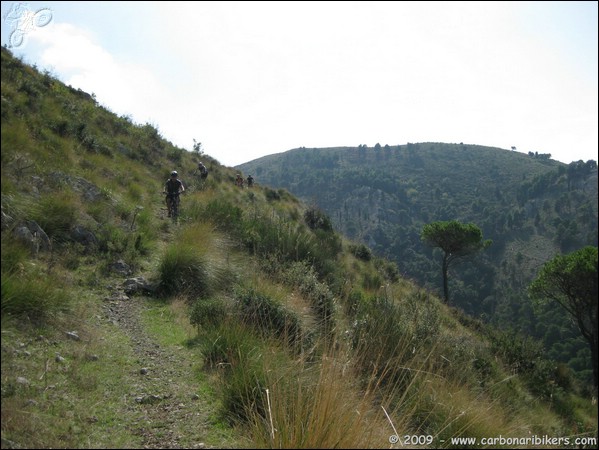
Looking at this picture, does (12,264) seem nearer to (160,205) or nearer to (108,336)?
(108,336)

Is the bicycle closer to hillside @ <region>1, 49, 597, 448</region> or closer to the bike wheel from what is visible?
the bike wheel

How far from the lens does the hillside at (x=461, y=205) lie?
64.5ft

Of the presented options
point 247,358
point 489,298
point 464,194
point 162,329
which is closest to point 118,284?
point 162,329

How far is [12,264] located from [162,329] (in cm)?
198

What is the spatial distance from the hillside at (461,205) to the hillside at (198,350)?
210 cm

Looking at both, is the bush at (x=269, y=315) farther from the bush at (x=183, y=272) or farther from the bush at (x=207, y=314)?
the bush at (x=183, y=272)

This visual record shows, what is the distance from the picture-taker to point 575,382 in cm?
1104

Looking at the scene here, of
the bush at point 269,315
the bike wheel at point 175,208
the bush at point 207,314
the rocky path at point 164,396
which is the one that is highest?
the bike wheel at point 175,208

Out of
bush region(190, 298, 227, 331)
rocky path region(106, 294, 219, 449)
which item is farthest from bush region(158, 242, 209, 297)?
rocky path region(106, 294, 219, 449)

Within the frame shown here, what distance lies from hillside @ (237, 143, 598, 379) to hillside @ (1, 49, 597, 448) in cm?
210

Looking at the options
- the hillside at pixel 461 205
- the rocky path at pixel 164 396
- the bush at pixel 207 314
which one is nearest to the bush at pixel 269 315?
the bush at pixel 207 314

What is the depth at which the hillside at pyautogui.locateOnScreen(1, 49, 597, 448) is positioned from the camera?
9.06 ft

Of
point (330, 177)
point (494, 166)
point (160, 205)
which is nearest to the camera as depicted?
point (160, 205)

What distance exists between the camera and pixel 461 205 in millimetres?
82438
